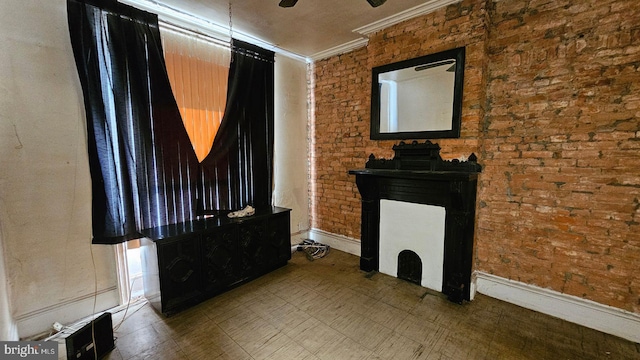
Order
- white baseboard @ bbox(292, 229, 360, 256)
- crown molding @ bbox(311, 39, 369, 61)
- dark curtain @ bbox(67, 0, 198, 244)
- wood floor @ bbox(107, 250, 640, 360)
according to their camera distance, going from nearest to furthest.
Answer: wood floor @ bbox(107, 250, 640, 360) → dark curtain @ bbox(67, 0, 198, 244) → crown molding @ bbox(311, 39, 369, 61) → white baseboard @ bbox(292, 229, 360, 256)

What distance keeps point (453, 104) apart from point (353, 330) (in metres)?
2.44

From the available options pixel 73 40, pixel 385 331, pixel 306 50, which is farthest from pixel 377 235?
pixel 73 40

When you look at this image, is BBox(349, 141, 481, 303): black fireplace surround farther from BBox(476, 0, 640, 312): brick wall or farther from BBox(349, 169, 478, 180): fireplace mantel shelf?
BBox(476, 0, 640, 312): brick wall

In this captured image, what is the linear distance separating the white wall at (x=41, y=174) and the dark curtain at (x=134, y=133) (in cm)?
13

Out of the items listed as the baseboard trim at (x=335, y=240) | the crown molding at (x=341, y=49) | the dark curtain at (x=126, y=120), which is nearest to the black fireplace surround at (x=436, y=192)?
the baseboard trim at (x=335, y=240)

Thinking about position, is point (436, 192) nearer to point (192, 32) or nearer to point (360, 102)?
point (360, 102)

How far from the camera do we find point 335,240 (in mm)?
4129

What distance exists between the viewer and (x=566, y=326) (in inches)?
89.3

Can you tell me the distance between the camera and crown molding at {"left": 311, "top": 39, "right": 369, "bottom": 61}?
11.7 ft

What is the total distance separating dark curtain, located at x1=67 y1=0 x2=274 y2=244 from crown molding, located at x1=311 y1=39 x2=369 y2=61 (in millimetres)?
1340

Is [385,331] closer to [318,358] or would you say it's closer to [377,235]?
[318,358]

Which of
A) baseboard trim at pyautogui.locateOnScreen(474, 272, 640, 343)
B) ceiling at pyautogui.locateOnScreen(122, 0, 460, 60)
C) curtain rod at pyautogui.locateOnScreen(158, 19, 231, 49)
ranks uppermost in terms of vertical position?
ceiling at pyautogui.locateOnScreen(122, 0, 460, 60)

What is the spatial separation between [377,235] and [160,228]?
2530 mm

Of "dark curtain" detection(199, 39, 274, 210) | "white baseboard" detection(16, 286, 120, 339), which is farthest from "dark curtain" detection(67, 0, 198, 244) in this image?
"white baseboard" detection(16, 286, 120, 339)
